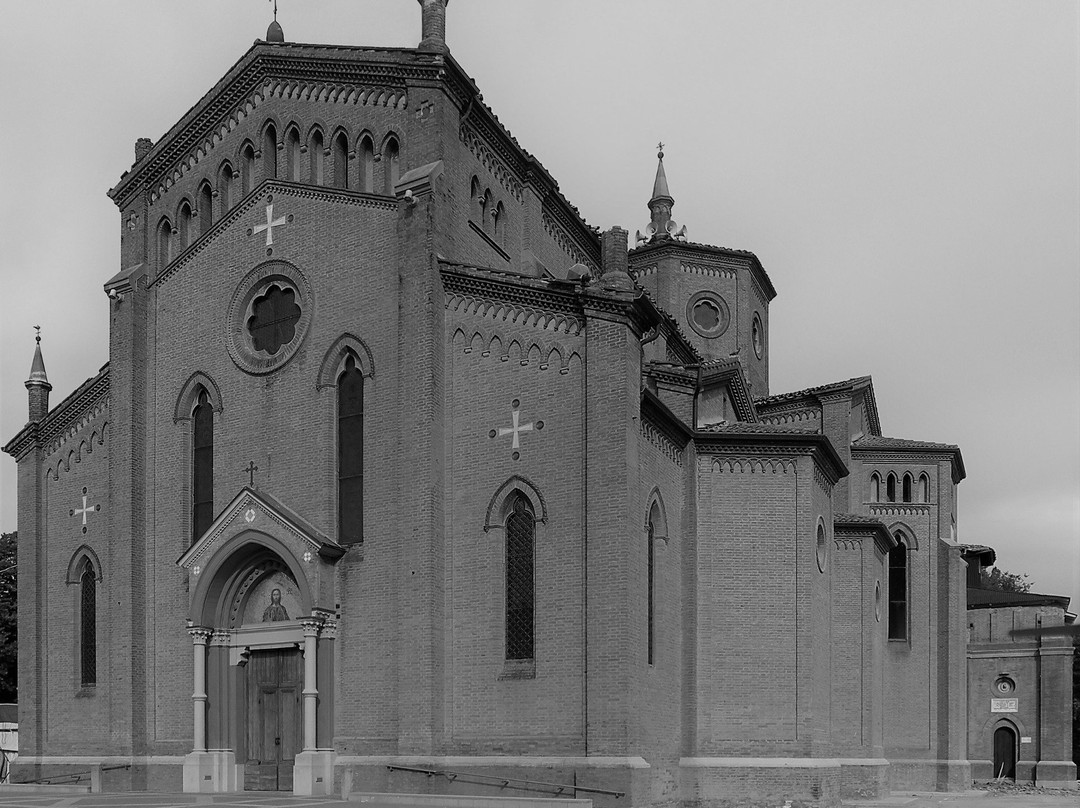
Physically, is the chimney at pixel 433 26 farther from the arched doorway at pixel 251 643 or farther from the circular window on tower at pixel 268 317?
the arched doorway at pixel 251 643

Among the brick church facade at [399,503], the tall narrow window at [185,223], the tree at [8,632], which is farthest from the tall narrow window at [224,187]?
the tree at [8,632]

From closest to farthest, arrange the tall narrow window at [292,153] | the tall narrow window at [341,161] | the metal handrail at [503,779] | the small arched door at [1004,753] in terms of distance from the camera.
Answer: the metal handrail at [503,779] < the tall narrow window at [341,161] < the tall narrow window at [292,153] < the small arched door at [1004,753]

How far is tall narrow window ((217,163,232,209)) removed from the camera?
2508 cm

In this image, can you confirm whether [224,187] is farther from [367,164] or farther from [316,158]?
[367,164]

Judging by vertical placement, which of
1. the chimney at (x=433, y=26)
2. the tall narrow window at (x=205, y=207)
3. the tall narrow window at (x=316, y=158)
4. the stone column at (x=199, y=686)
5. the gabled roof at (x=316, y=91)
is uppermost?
the chimney at (x=433, y=26)

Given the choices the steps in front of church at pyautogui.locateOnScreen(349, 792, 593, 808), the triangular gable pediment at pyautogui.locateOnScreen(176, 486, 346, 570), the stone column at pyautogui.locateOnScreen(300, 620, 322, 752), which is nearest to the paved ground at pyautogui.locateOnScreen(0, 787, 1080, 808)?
the steps in front of church at pyautogui.locateOnScreen(349, 792, 593, 808)

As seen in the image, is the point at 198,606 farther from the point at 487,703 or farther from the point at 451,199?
the point at 451,199

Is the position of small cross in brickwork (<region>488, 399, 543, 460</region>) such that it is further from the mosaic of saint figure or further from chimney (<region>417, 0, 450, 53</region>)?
chimney (<region>417, 0, 450, 53</region>)

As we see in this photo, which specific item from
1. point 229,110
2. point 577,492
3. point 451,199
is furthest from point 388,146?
point 577,492

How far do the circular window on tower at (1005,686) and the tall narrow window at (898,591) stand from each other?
1380 cm

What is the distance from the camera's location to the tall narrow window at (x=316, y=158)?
2392 centimetres

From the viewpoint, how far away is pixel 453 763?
20.2m

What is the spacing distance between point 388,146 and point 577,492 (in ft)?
25.8

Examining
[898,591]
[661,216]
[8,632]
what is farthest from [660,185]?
[8,632]
